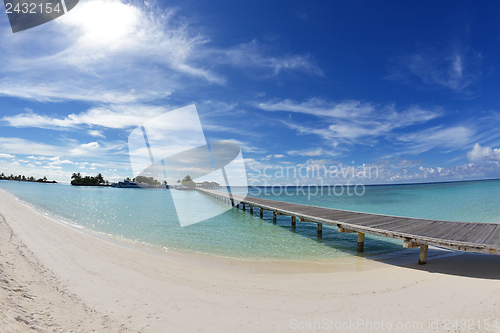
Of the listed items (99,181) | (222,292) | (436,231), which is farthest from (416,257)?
(99,181)

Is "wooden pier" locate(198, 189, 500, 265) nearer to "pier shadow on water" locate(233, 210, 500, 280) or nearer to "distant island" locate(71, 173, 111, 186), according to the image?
"pier shadow on water" locate(233, 210, 500, 280)

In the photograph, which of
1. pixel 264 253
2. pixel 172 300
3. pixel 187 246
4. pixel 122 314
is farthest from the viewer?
pixel 187 246

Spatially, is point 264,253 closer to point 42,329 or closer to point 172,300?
point 172,300

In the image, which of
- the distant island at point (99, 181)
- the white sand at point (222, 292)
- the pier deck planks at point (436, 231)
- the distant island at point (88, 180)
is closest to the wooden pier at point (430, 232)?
the pier deck planks at point (436, 231)

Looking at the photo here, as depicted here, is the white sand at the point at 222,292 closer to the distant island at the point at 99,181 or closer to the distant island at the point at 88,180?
the distant island at the point at 99,181

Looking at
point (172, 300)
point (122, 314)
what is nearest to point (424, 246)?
point (172, 300)

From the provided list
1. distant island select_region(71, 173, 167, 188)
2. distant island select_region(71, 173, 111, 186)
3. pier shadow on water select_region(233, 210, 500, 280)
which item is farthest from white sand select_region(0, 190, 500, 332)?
distant island select_region(71, 173, 111, 186)

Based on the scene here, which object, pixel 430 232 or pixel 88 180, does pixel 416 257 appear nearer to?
pixel 430 232

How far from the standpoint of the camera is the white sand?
12.1 feet

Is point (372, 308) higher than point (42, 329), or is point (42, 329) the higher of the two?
point (42, 329)

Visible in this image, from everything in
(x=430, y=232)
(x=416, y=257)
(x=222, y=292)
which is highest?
(x=430, y=232)

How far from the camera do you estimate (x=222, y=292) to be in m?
5.14

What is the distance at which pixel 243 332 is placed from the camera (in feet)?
11.5

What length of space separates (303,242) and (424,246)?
204 inches
